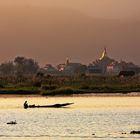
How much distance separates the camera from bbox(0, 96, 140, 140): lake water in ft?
177

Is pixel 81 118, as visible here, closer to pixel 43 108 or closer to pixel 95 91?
pixel 43 108

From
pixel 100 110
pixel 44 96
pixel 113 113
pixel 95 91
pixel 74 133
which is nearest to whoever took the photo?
pixel 74 133

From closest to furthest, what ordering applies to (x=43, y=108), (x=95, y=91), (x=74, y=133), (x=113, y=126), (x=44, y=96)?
(x=74, y=133), (x=113, y=126), (x=43, y=108), (x=44, y=96), (x=95, y=91)

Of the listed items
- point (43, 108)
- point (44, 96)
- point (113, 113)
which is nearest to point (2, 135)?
point (113, 113)

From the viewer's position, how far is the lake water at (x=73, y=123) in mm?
54000

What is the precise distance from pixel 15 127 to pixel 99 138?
11848 mm

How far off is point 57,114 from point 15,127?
46.8ft

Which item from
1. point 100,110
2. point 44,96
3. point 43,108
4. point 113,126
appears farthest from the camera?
point 44,96

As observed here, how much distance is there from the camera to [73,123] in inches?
2542

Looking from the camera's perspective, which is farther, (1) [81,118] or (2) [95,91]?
(2) [95,91]

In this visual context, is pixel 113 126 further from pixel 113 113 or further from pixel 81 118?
pixel 113 113

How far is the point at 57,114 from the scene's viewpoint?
76000 millimetres

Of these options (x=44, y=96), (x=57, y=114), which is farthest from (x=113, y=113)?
(x=44, y=96)

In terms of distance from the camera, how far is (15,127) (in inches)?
2440
